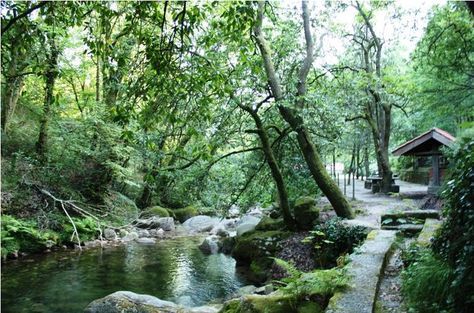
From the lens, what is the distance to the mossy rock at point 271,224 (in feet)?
37.9

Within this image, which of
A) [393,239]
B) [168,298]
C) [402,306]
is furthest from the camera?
[168,298]

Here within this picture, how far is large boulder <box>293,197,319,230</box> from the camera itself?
1088 cm

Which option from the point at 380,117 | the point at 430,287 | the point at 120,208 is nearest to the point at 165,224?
the point at 120,208

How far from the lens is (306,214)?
1090 cm

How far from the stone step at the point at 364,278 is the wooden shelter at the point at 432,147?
8941 millimetres

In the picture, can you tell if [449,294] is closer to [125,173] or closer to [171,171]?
[171,171]

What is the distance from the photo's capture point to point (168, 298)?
30.1 ft

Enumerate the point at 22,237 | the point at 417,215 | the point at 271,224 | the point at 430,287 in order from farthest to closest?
the point at 22,237, the point at 271,224, the point at 417,215, the point at 430,287

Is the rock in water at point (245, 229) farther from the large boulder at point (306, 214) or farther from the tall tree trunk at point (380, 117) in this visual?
the tall tree trunk at point (380, 117)

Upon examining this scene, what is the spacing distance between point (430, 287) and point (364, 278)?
104cm

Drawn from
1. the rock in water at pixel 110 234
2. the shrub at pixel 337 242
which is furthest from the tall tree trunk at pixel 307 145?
the rock in water at pixel 110 234

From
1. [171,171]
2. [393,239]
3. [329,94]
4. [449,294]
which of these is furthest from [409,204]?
[449,294]

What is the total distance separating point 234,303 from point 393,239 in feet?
9.94

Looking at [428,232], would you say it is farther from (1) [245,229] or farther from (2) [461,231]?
(1) [245,229]
